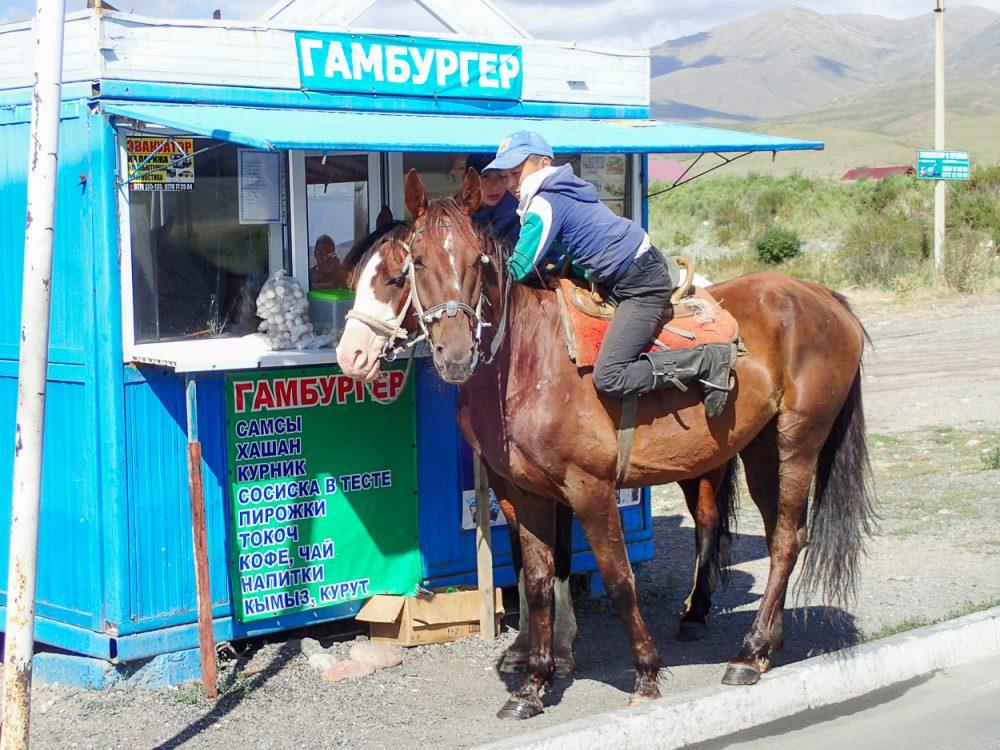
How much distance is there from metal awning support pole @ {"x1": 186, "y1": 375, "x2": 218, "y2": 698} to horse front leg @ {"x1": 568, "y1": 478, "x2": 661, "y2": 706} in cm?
172

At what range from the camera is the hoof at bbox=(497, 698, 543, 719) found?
5.41m

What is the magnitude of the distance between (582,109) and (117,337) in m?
3.22

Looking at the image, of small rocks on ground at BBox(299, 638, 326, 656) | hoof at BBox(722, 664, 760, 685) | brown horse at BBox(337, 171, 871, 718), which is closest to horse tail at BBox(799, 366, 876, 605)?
brown horse at BBox(337, 171, 871, 718)

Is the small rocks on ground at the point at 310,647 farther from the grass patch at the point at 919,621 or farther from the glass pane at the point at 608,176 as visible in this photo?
the glass pane at the point at 608,176

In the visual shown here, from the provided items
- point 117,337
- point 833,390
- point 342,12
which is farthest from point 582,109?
point 117,337

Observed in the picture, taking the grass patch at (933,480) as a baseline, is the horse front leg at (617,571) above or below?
above

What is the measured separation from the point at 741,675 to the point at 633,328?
1.70 meters

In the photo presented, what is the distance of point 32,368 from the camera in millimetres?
4195

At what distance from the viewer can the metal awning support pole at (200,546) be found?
5.47 m

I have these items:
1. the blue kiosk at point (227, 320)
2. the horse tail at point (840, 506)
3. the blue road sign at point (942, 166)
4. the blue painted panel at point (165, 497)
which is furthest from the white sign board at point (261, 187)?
the blue road sign at point (942, 166)

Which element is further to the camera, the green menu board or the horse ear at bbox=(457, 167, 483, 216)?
the green menu board

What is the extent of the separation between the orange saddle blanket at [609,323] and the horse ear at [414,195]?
80 centimetres

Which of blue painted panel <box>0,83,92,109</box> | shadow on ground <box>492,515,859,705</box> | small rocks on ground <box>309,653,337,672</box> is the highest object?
blue painted panel <box>0,83,92,109</box>

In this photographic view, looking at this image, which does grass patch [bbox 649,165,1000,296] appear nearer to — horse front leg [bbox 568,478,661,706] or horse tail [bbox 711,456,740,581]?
horse tail [bbox 711,456,740,581]
